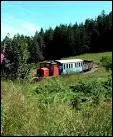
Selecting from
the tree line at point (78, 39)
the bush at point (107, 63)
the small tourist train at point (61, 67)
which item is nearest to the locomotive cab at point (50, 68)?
the small tourist train at point (61, 67)

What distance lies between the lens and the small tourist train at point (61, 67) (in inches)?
1606

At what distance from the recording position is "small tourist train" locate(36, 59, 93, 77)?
40.8 m

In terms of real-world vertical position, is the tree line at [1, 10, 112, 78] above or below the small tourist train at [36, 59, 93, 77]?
above

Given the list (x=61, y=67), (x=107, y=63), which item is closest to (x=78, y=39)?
(x=107, y=63)

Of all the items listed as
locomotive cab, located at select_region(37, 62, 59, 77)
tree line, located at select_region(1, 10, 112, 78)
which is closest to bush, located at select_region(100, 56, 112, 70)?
locomotive cab, located at select_region(37, 62, 59, 77)

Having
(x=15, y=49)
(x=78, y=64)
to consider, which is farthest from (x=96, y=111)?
(x=78, y=64)

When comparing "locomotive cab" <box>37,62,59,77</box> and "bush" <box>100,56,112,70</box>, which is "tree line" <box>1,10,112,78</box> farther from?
"locomotive cab" <box>37,62,59,77</box>

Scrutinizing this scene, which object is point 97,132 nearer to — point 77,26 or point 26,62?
point 26,62

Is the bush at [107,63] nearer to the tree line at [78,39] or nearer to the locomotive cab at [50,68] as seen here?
the locomotive cab at [50,68]

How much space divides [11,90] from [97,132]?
251 cm

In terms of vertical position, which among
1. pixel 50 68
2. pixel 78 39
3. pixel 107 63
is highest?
pixel 78 39

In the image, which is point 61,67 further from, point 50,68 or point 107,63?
point 107,63

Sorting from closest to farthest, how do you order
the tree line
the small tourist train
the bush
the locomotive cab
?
the small tourist train
the locomotive cab
the bush
the tree line

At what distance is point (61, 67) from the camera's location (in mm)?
44250
